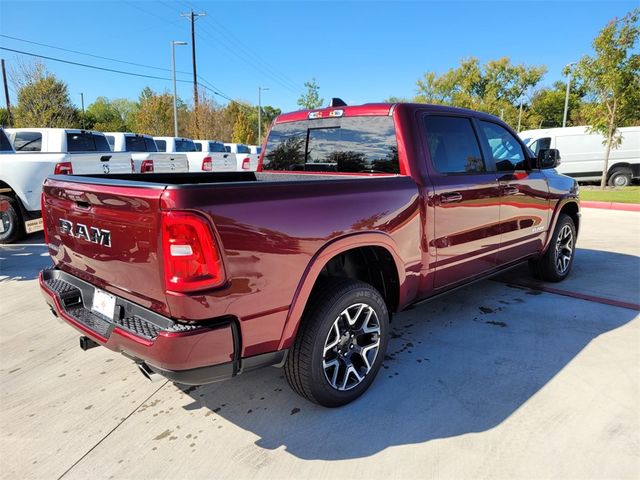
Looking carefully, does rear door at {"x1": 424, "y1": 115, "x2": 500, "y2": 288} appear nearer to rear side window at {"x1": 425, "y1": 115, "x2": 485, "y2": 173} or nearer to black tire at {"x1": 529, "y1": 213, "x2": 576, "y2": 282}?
rear side window at {"x1": 425, "y1": 115, "x2": 485, "y2": 173}

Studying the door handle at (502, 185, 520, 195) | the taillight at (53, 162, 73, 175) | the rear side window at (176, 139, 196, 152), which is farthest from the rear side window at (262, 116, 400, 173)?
the rear side window at (176, 139, 196, 152)

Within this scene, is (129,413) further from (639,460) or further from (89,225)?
(639,460)

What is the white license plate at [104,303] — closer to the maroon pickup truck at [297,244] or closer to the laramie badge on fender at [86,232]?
the maroon pickup truck at [297,244]

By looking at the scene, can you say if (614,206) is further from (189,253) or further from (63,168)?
(63,168)

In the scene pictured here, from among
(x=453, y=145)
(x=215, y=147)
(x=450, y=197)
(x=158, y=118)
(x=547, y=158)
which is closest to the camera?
(x=450, y=197)

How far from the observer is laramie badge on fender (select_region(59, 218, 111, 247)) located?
225cm

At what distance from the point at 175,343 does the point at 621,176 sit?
63.5ft

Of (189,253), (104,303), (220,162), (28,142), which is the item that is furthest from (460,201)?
(220,162)

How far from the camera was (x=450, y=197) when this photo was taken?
10.8 feet

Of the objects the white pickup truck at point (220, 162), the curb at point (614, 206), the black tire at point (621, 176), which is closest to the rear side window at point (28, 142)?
the white pickup truck at point (220, 162)

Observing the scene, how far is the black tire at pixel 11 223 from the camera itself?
6953 mm

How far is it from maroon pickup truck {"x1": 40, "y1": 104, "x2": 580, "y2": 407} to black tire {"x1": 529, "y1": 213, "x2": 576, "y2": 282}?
3.58 ft

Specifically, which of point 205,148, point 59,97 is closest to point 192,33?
point 59,97

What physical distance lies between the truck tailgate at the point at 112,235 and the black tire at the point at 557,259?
174 inches
